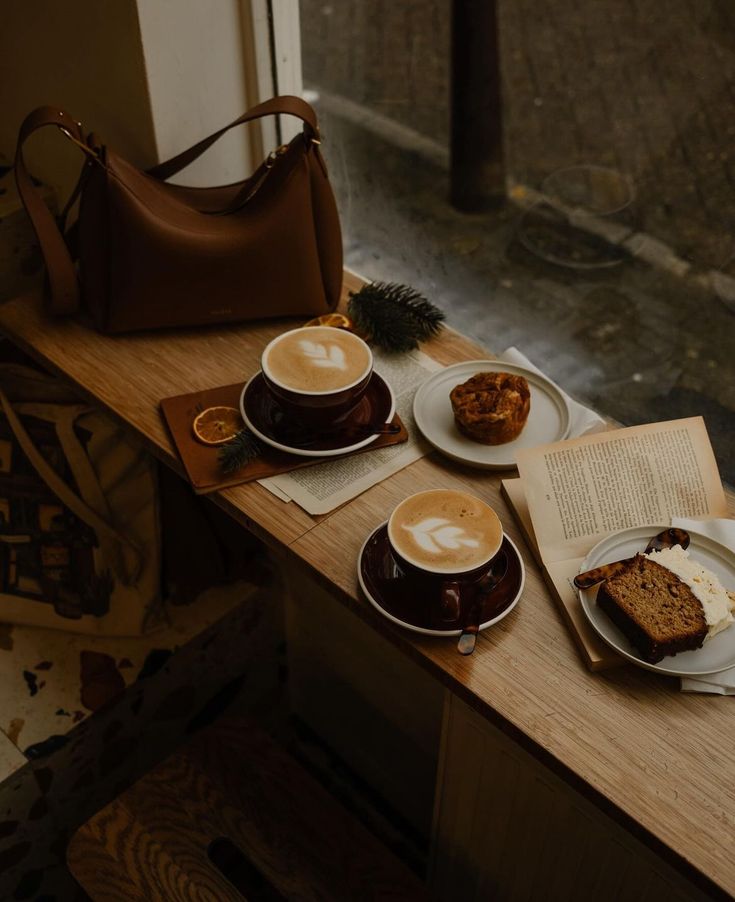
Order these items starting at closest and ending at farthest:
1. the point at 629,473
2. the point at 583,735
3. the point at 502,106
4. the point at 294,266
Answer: the point at 583,735, the point at 629,473, the point at 294,266, the point at 502,106

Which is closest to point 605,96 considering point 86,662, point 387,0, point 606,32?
point 606,32

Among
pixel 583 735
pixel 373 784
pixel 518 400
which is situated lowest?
pixel 373 784

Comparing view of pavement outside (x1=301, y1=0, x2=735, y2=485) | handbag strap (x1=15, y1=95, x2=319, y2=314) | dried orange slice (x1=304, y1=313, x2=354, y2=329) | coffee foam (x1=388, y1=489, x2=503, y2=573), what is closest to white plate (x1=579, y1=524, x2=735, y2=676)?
coffee foam (x1=388, y1=489, x2=503, y2=573)

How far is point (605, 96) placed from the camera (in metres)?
1.48

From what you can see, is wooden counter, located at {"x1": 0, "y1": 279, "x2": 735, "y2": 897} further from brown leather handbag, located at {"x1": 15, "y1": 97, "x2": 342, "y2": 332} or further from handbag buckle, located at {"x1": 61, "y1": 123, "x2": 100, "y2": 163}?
handbag buckle, located at {"x1": 61, "y1": 123, "x2": 100, "y2": 163}

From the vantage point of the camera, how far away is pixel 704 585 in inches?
39.2

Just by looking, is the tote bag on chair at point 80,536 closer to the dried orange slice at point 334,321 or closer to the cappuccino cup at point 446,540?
the dried orange slice at point 334,321

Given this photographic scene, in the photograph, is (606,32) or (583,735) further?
(606,32)

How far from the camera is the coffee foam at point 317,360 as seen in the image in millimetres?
1141

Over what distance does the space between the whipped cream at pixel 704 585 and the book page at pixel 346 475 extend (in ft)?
1.09

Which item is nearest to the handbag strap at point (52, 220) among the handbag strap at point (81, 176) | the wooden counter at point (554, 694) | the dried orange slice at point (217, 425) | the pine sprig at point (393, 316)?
the handbag strap at point (81, 176)

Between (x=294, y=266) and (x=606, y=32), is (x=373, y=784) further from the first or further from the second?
(x=606, y=32)

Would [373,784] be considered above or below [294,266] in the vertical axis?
below

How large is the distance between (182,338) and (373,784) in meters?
0.87
